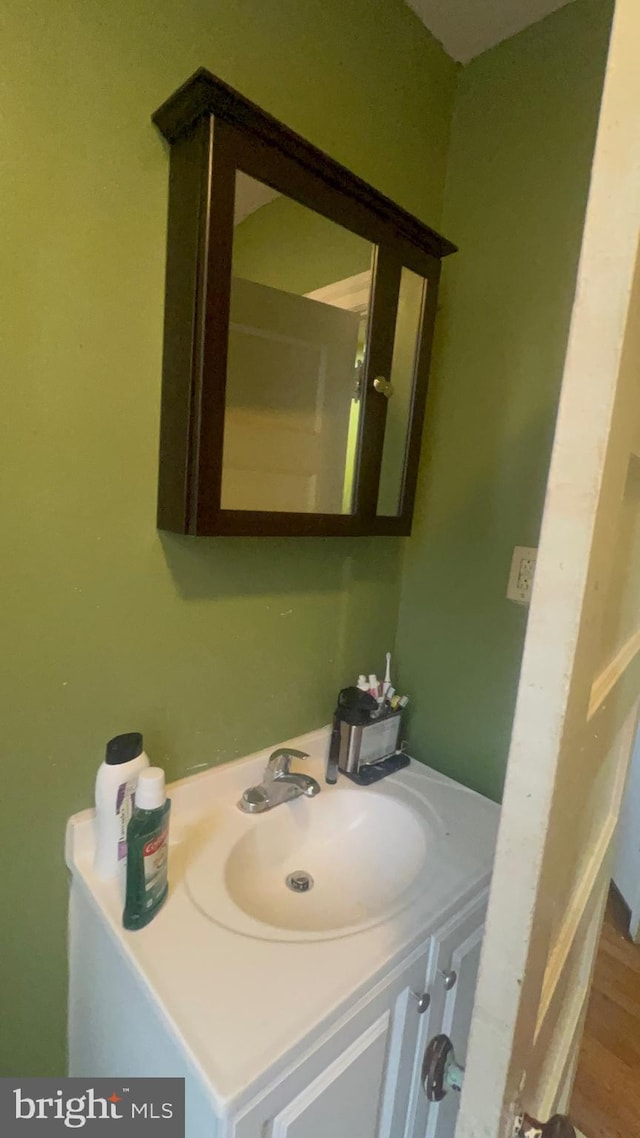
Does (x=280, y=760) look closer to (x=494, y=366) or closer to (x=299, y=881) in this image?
(x=299, y=881)

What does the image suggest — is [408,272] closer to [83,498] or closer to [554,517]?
[83,498]

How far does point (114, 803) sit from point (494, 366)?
1.10 metres

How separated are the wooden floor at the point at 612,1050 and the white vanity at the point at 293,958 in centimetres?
67

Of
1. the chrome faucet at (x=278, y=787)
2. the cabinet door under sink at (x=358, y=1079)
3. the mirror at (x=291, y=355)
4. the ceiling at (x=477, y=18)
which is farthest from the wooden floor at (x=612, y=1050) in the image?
the ceiling at (x=477, y=18)

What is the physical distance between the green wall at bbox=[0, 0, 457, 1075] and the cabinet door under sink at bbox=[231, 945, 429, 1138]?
446 millimetres

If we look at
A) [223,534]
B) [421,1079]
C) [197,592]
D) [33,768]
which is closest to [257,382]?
[223,534]

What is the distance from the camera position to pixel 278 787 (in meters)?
1.04

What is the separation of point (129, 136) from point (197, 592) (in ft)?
2.22

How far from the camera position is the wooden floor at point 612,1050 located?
4.26 feet

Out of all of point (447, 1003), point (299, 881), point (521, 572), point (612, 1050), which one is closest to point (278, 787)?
point (299, 881)

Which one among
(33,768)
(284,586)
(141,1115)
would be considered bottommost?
(141,1115)

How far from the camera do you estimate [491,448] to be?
1.15m

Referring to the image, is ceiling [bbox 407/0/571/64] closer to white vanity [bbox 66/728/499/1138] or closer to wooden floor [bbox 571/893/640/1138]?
white vanity [bbox 66/728/499/1138]

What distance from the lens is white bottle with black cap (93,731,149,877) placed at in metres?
0.78
